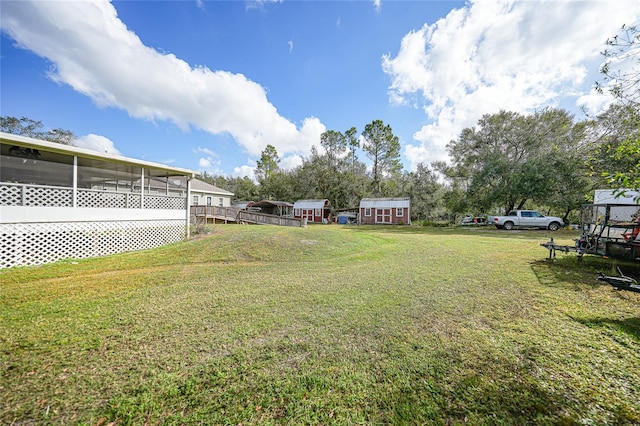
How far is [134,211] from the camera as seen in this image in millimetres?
8883

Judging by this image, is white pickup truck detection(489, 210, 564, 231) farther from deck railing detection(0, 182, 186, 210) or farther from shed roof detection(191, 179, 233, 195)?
shed roof detection(191, 179, 233, 195)

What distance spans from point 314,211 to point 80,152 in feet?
83.7

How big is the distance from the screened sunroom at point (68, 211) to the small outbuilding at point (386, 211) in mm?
22375

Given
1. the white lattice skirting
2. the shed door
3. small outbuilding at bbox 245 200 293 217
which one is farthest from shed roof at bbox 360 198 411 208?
the white lattice skirting

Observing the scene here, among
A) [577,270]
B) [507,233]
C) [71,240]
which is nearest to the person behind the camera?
[577,270]

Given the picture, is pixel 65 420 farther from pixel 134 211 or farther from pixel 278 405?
pixel 134 211

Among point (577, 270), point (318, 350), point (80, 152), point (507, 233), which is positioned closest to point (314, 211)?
point (507, 233)

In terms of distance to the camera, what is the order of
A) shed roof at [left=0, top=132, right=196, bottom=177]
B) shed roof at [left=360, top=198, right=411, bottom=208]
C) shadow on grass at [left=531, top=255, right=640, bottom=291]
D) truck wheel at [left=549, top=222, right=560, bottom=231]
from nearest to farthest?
1. shadow on grass at [left=531, top=255, right=640, bottom=291]
2. shed roof at [left=0, top=132, right=196, bottom=177]
3. truck wheel at [left=549, top=222, right=560, bottom=231]
4. shed roof at [left=360, top=198, right=411, bottom=208]

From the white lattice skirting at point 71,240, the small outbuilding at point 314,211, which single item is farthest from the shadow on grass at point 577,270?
the small outbuilding at point 314,211

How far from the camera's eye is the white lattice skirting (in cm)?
628

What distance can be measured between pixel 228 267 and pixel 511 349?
6290 mm

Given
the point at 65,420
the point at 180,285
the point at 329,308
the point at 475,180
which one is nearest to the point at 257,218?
the point at 180,285

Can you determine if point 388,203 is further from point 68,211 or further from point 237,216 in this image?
point 68,211

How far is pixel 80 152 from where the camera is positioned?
7.44 meters
